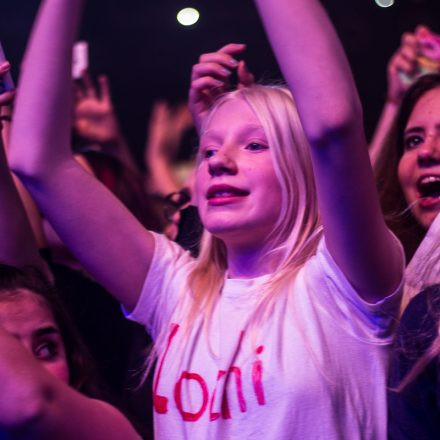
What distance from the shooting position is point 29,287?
4.36 ft

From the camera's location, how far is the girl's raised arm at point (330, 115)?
114 centimetres

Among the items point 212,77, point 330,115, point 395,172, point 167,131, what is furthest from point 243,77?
point 167,131

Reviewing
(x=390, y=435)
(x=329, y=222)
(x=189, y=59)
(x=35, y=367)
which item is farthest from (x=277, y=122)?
(x=189, y=59)

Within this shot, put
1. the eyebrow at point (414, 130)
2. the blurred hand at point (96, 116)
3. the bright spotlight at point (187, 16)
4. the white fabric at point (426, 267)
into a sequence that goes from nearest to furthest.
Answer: the white fabric at point (426, 267) → the eyebrow at point (414, 130) → the blurred hand at point (96, 116) → the bright spotlight at point (187, 16)

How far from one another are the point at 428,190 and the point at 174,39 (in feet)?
6.76

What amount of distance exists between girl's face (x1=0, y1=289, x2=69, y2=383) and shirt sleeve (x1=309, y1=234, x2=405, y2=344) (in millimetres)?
405

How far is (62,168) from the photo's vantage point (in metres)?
1.51

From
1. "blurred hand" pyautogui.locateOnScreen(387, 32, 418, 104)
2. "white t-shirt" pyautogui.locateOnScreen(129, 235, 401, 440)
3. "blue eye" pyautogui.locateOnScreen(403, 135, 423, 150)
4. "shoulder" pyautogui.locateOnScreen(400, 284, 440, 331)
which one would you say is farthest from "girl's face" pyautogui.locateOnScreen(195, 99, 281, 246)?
"blurred hand" pyautogui.locateOnScreen(387, 32, 418, 104)

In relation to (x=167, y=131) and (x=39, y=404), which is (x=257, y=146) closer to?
(x=39, y=404)

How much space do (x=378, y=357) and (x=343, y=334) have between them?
6cm

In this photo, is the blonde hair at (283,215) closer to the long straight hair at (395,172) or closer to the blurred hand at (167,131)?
the long straight hair at (395,172)

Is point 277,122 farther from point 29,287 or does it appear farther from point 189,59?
point 189,59

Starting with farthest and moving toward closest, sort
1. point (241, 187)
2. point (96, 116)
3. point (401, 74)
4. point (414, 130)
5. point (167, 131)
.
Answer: point (167, 131), point (96, 116), point (401, 74), point (414, 130), point (241, 187)

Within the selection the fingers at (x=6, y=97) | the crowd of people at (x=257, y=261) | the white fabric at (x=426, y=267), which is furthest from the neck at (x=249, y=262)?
the fingers at (x=6, y=97)
